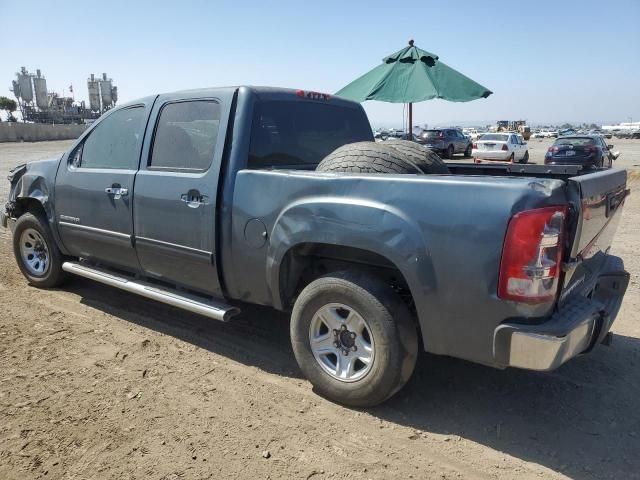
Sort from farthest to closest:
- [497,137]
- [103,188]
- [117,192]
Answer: [497,137], [103,188], [117,192]

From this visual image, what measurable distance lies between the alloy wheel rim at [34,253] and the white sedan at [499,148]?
69.8ft

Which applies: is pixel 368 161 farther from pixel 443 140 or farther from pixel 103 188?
pixel 443 140

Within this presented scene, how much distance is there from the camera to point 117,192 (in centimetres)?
417

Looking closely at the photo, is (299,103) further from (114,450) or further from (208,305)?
(114,450)

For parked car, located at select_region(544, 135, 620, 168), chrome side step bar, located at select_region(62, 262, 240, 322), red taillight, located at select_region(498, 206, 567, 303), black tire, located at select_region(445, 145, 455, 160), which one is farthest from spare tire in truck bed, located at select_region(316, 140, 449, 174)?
black tire, located at select_region(445, 145, 455, 160)

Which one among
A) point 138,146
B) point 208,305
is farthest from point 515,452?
point 138,146

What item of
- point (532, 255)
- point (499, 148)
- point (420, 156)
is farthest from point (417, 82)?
point (499, 148)

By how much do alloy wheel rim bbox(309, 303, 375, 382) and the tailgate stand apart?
109cm

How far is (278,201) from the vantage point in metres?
3.21

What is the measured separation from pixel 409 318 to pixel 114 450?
1724 mm

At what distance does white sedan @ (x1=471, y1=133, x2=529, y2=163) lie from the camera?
23.7 m

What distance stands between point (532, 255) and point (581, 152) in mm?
18292

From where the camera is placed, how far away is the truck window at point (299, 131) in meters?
3.67

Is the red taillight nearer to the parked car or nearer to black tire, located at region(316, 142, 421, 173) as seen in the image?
black tire, located at region(316, 142, 421, 173)
